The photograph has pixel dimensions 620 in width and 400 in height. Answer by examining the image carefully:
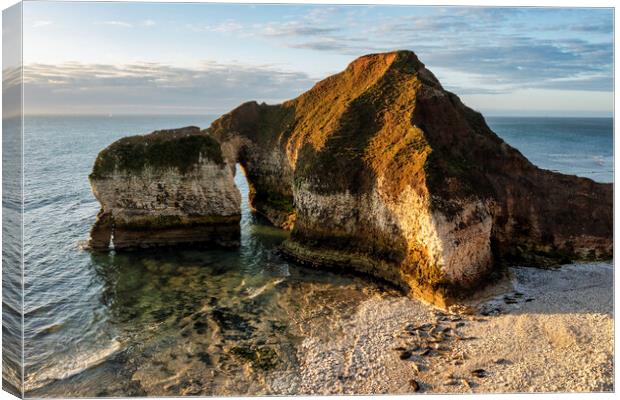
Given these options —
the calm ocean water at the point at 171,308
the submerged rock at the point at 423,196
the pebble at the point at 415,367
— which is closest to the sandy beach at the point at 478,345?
the pebble at the point at 415,367

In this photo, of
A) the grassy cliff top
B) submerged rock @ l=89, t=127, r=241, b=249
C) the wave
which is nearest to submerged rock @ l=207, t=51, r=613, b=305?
submerged rock @ l=89, t=127, r=241, b=249

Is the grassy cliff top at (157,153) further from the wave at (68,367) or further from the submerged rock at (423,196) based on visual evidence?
the wave at (68,367)

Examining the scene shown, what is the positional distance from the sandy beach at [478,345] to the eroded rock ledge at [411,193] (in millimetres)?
2071

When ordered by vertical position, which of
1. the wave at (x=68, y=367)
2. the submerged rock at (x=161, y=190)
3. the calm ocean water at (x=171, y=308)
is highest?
the submerged rock at (x=161, y=190)

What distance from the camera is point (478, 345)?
18969mm

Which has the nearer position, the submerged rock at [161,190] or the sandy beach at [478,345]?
the sandy beach at [478,345]

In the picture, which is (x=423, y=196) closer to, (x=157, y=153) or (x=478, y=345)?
(x=478, y=345)

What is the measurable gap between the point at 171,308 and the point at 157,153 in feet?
38.9

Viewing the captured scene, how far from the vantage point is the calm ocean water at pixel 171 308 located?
17656 millimetres

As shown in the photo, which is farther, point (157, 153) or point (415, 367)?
point (157, 153)

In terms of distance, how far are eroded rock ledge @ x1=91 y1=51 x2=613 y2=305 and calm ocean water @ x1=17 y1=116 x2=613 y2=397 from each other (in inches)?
100

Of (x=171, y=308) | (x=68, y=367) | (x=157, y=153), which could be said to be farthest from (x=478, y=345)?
(x=157, y=153)

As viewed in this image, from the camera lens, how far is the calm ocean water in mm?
17656

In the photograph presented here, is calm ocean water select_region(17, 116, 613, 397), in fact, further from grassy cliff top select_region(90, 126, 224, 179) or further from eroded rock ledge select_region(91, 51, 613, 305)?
grassy cliff top select_region(90, 126, 224, 179)
